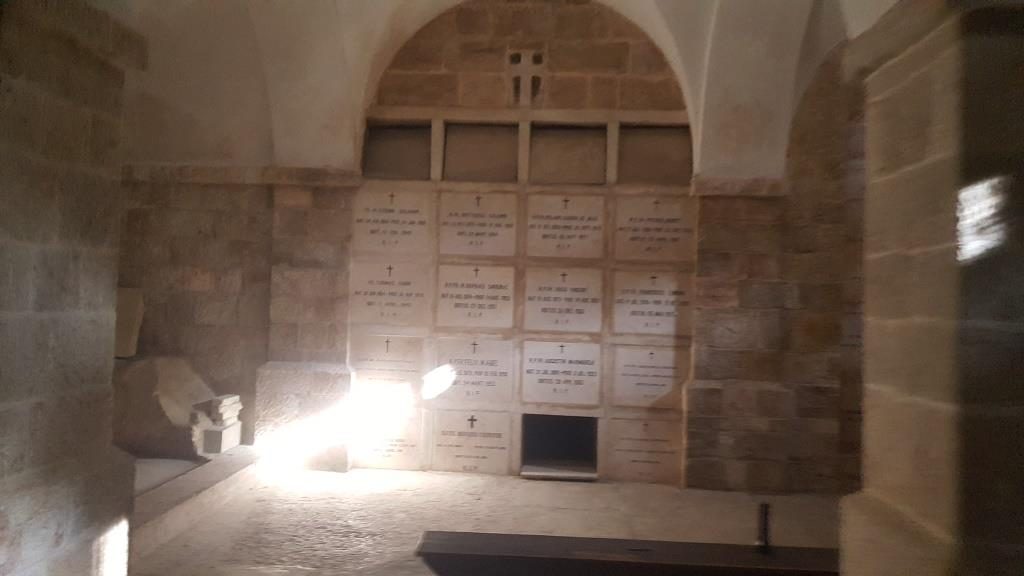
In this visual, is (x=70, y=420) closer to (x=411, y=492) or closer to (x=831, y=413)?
(x=411, y=492)

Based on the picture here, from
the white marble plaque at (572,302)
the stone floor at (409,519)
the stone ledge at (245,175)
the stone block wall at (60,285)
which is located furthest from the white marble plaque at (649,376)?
the stone block wall at (60,285)

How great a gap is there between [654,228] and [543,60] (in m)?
1.55

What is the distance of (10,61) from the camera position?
1954 millimetres

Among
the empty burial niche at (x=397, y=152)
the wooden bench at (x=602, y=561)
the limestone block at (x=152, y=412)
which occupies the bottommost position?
the wooden bench at (x=602, y=561)

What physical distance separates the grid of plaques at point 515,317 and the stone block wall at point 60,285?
9.56 feet

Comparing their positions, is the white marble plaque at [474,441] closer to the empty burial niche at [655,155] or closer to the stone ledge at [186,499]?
the stone ledge at [186,499]

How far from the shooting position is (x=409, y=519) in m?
4.08

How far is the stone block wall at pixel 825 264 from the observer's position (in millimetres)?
5008

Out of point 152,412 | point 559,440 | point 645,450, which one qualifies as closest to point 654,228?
point 645,450

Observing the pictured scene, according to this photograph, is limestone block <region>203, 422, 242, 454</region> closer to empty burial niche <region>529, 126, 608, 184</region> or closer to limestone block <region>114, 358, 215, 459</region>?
limestone block <region>114, 358, 215, 459</region>

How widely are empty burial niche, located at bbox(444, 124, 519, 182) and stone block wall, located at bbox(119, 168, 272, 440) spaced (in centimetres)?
145

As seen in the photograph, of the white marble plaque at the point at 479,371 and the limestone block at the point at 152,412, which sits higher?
the white marble plaque at the point at 479,371

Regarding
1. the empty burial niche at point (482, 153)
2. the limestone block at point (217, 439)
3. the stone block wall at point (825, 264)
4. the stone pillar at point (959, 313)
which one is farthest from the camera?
the empty burial niche at point (482, 153)

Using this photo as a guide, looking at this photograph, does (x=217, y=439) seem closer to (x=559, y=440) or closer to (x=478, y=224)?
(x=478, y=224)
